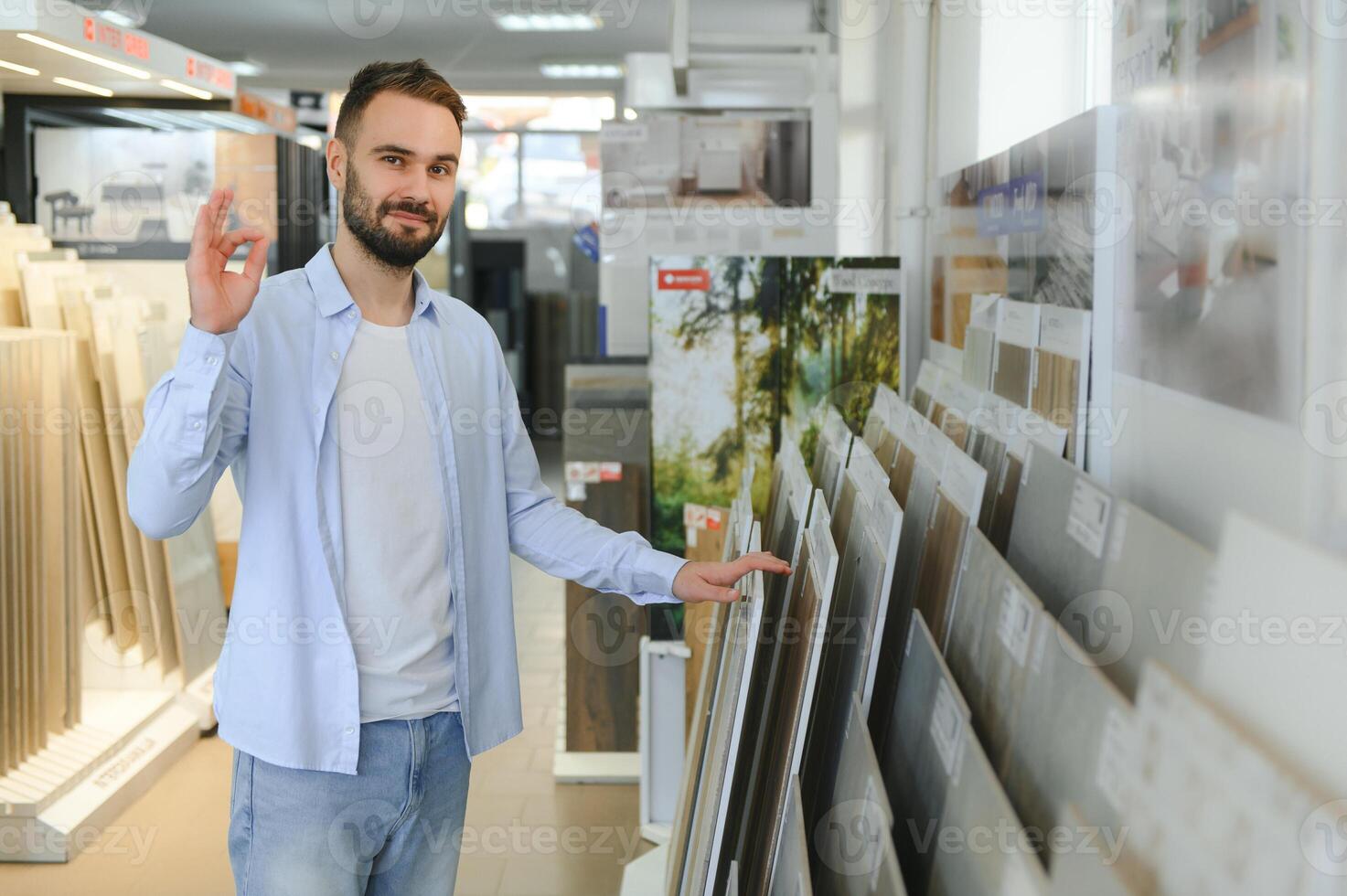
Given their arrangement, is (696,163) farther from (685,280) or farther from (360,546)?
(360,546)

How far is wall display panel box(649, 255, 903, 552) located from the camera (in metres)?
3.77

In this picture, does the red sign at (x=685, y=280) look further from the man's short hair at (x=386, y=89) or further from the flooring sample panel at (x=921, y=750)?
the flooring sample panel at (x=921, y=750)

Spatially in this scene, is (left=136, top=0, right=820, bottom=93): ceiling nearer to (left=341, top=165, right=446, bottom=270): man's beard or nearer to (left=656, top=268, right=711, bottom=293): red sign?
(left=656, top=268, right=711, bottom=293): red sign

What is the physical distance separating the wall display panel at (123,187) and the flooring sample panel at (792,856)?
5.04m

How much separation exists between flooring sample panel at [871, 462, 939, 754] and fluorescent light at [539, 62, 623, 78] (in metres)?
11.8

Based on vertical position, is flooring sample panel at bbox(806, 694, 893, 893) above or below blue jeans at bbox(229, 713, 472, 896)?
above

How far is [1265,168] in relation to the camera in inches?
56.3

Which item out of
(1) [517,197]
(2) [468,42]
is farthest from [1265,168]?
(1) [517,197]

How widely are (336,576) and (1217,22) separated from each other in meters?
1.42

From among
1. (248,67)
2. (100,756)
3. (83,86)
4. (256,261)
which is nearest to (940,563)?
(256,261)

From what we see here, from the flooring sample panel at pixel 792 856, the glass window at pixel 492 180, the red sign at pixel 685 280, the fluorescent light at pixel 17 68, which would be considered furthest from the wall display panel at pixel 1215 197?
the glass window at pixel 492 180

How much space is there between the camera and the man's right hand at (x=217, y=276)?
168 cm

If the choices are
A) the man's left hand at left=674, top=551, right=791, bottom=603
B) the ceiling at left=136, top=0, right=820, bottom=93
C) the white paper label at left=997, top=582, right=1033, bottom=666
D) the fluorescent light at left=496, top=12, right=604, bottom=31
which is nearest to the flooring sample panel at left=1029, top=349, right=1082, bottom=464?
the man's left hand at left=674, top=551, right=791, bottom=603

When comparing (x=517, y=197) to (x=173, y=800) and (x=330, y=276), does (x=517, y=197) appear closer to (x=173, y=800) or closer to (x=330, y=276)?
(x=173, y=800)
